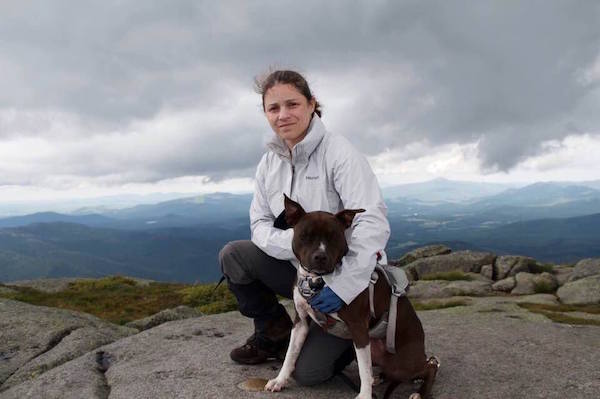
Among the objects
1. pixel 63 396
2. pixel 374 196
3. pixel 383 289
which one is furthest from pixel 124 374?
pixel 374 196

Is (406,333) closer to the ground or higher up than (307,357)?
higher up

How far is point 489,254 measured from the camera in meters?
37.3

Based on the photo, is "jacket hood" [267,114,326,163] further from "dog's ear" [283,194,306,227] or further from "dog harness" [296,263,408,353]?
"dog harness" [296,263,408,353]

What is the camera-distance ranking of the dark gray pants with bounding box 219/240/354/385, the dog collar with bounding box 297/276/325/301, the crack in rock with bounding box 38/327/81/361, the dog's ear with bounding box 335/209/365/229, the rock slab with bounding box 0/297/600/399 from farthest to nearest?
the crack in rock with bounding box 38/327/81/361, the rock slab with bounding box 0/297/600/399, the dark gray pants with bounding box 219/240/354/385, the dog collar with bounding box 297/276/325/301, the dog's ear with bounding box 335/209/365/229

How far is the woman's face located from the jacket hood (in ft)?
0.52

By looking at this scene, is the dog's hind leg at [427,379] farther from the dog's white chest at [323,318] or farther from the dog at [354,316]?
the dog's white chest at [323,318]

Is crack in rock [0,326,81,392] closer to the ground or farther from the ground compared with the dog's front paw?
closer to the ground

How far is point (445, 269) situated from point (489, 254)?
4.65 meters

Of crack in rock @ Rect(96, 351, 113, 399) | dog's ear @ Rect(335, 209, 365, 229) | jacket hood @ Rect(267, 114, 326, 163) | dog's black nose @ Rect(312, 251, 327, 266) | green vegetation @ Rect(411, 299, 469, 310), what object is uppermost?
jacket hood @ Rect(267, 114, 326, 163)

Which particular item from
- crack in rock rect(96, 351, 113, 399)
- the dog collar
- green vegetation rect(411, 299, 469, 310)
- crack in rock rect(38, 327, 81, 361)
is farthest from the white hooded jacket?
green vegetation rect(411, 299, 469, 310)

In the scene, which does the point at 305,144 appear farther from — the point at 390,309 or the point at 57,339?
the point at 57,339

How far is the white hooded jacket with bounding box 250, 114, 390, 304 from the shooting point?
6.00 metres

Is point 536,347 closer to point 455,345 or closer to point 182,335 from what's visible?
Result: point 455,345

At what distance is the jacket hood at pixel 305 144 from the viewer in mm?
7047
